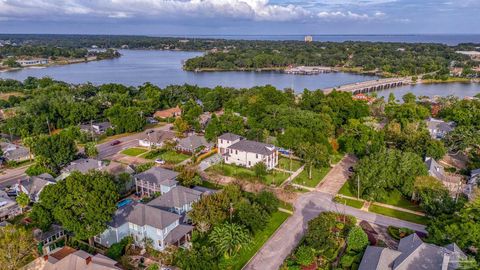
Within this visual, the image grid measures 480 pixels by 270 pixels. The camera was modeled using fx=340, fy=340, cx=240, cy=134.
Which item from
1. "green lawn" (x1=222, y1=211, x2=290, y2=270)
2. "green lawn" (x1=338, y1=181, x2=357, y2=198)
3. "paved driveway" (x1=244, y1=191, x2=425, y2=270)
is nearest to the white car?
"green lawn" (x1=222, y1=211, x2=290, y2=270)

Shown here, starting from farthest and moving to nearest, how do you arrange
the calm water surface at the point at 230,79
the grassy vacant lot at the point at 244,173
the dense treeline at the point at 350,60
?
the dense treeline at the point at 350,60 → the calm water surface at the point at 230,79 → the grassy vacant lot at the point at 244,173

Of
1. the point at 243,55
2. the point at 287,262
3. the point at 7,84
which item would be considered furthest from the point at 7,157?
the point at 243,55

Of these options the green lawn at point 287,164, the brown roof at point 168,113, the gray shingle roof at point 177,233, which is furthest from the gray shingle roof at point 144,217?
the brown roof at point 168,113

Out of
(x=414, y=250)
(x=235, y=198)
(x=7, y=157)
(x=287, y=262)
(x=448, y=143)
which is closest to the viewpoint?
(x=414, y=250)

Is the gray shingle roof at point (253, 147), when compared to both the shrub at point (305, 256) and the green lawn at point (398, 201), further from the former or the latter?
the shrub at point (305, 256)

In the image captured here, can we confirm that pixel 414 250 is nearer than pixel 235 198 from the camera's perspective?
Yes

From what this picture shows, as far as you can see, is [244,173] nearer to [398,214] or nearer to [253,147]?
[253,147]

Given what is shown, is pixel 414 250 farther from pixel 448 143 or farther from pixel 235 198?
pixel 448 143
